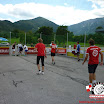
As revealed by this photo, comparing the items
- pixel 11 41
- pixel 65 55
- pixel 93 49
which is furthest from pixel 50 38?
pixel 93 49

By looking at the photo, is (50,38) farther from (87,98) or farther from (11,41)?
(87,98)

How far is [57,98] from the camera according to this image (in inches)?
145

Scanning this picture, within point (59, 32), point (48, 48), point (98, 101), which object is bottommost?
point (98, 101)

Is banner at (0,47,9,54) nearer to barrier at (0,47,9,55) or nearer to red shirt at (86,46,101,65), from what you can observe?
barrier at (0,47,9,55)

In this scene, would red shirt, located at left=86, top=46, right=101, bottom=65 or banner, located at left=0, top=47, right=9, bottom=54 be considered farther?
banner, located at left=0, top=47, right=9, bottom=54

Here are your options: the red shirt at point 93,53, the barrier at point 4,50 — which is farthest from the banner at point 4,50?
the red shirt at point 93,53

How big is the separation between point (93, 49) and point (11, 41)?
13.3 metres

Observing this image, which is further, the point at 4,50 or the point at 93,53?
the point at 4,50

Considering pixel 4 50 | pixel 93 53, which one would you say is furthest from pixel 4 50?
pixel 93 53

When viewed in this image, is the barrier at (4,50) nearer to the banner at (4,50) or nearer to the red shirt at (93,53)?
the banner at (4,50)

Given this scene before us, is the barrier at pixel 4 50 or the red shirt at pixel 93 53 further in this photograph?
the barrier at pixel 4 50

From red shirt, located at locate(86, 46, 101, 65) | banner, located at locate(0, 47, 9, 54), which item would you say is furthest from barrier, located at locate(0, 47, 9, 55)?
red shirt, located at locate(86, 46, 101, 65)

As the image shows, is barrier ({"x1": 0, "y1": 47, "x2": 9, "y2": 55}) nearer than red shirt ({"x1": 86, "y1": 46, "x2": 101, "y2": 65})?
No

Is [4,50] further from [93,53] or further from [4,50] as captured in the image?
[93,53]
